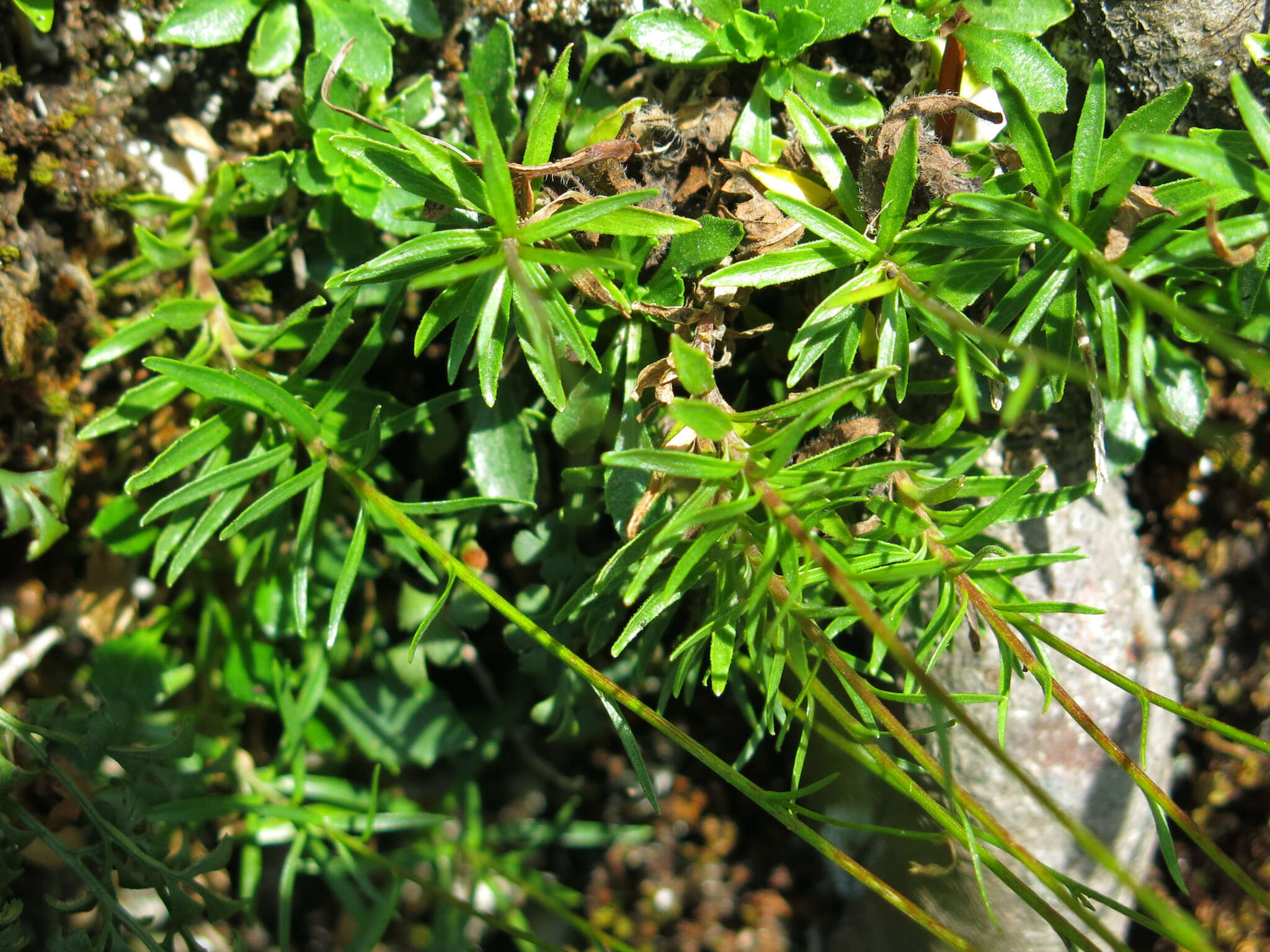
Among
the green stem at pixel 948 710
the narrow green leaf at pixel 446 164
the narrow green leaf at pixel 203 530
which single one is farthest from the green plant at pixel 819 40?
the narrow green leaf at pixel 203 530

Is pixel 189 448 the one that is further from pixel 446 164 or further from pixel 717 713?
pixel 717 713

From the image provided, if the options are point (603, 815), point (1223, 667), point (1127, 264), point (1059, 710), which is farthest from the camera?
point (603, 815)

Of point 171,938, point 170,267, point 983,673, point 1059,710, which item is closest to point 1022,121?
point 983,673

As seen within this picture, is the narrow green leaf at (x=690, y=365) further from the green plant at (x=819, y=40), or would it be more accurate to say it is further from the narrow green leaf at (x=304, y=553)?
the narrow green leaf at (x=304, y=553)

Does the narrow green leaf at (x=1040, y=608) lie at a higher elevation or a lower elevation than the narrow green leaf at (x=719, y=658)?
higher

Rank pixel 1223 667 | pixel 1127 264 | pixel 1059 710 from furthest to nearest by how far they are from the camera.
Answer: pixel 1223 667
pixel 1059 710
pixel 1127 264

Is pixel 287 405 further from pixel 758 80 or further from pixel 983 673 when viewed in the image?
pixel 983 673

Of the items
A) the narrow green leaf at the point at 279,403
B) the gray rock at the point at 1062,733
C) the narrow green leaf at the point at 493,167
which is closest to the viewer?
the narrow green leaf at the point at 493,167

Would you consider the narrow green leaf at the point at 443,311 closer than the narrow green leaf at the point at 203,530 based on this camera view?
Yes

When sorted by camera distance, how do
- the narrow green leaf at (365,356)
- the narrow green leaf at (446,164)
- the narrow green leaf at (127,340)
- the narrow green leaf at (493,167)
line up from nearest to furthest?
the narrow green leaf at (493,167) → the narrow green leaf at (446,164) → the narrow green leaf at (365,356) → the narrow green leaf at (127,340)
